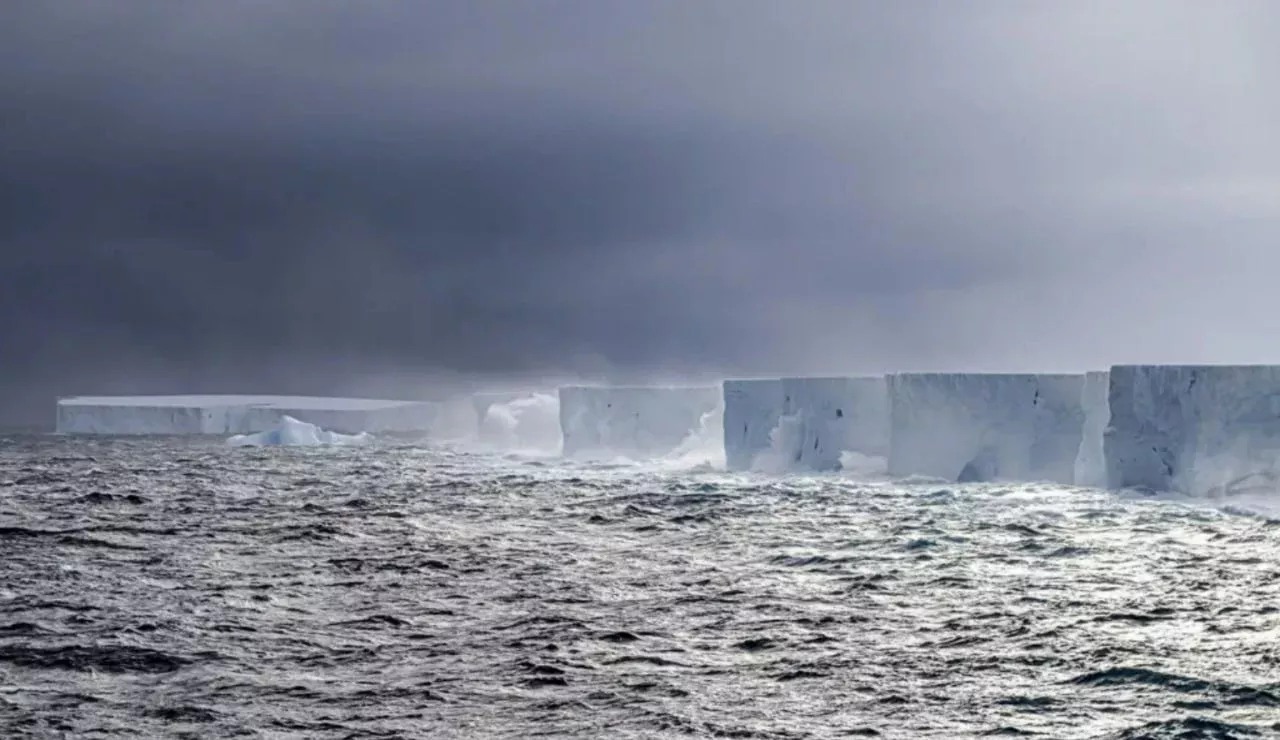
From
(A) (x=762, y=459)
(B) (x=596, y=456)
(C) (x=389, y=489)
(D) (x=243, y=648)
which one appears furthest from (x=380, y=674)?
(B) (x=596, y=456)

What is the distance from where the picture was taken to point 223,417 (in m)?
59.4

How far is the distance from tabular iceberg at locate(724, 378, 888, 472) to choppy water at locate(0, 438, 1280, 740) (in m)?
4.28

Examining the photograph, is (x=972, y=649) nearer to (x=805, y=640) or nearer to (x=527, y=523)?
(x=805, y=640)

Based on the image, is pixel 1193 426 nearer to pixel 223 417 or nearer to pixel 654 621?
pixel 654 621

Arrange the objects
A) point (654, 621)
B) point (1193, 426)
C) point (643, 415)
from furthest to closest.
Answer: point (643, 415), point (1193, 426), point (654, 621)

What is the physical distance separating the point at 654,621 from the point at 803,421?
15.2m

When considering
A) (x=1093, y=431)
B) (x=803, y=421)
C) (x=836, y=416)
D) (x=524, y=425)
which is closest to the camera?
(x=1093, y=431)

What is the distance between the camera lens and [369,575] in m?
12.7

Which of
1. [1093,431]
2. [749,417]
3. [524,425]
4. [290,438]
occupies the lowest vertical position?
[290,438]

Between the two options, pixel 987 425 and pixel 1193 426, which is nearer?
pixel 1193 426

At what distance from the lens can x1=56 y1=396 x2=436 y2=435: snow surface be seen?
5491cm

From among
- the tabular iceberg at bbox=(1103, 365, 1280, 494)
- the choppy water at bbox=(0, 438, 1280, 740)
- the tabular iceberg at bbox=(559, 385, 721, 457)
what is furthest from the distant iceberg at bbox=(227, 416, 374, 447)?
the tabular iceberg at bbox=(1103, 365, 1280, 494)

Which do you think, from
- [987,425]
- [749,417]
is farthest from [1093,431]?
[749,417]

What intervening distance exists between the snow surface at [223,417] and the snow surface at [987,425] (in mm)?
38993
